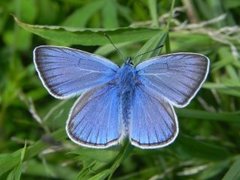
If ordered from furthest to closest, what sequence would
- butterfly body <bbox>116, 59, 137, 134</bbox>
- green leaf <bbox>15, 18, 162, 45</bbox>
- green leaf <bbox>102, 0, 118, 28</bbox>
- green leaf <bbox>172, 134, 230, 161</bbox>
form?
green leaf <bbox>102, 0, 118, 28</bbox>
green leaf <bbox>172, 134, 230, 161</bbox>
green leaf <bbox>15, 18, 162, 45</bbox>
butterfly body <bbox>116, 59, 137, 134</bbox>

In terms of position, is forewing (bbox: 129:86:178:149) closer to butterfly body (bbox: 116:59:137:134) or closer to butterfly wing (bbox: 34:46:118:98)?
butterfly body (bbox: 116:59:137:134)

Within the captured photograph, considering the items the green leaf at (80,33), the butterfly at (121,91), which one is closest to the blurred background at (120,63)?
the green leaf at (80,33)

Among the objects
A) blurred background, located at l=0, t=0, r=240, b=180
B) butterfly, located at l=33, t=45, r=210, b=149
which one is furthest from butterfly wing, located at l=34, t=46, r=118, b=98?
blurred background, located at l=0, t=0, r=240, b=180

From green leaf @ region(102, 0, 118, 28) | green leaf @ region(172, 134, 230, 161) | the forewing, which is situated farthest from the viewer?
green leaf @ region(102, 0, 118, 28)

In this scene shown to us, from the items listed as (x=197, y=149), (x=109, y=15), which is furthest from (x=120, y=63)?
(x=197, y=149)

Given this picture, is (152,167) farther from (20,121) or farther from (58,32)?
(58,32)

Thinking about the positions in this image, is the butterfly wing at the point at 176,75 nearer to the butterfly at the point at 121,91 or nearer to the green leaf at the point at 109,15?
the butterfly at the point at 121,91

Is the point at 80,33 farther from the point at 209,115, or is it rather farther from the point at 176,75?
the point at 209,115

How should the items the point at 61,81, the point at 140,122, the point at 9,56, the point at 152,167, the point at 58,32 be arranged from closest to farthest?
the point at 140,122, the point at 61,81, the point at 58,32, the point at 152,167, the point at 9,56

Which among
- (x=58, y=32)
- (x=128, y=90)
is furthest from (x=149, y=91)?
(x=58, y=32)
